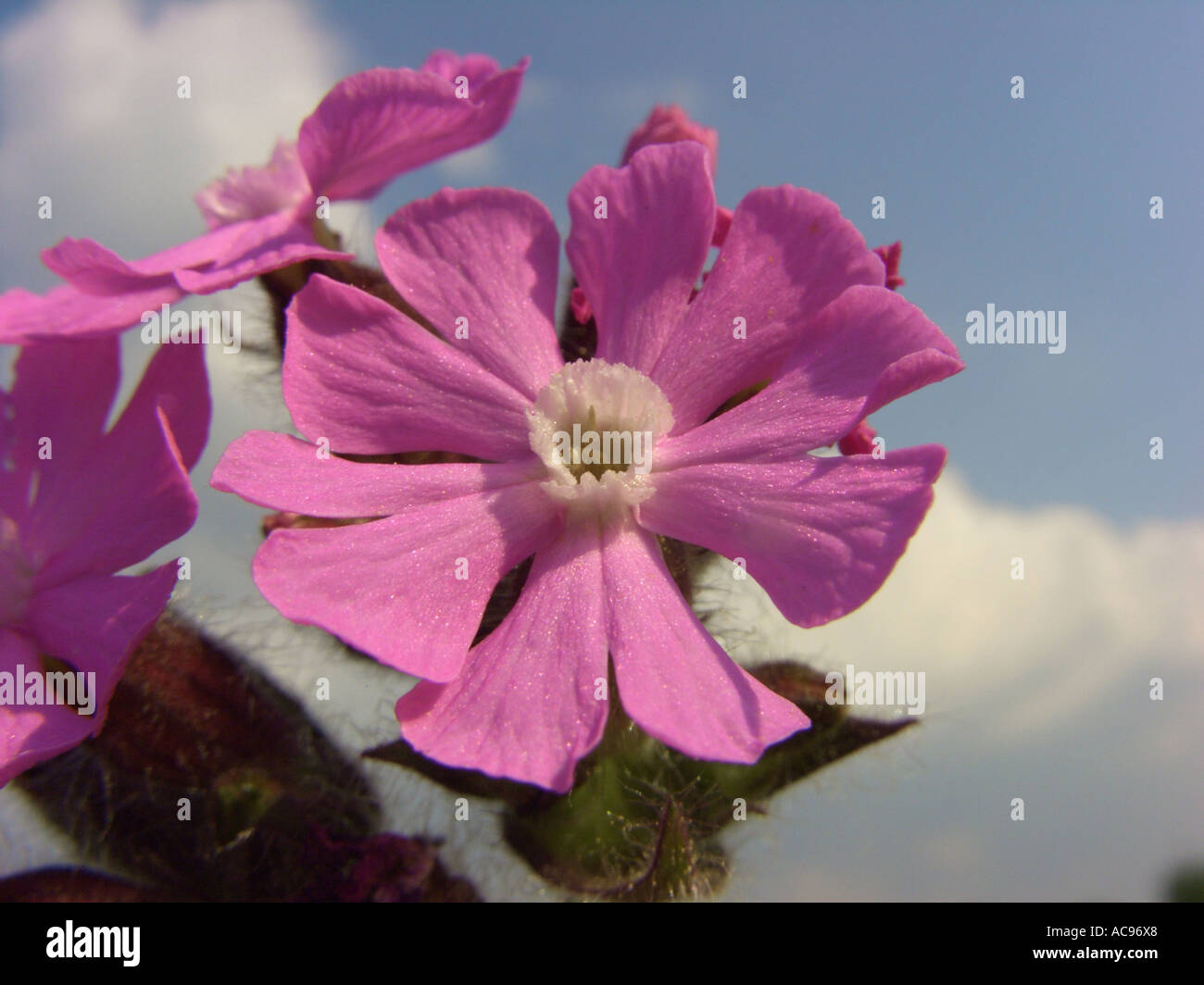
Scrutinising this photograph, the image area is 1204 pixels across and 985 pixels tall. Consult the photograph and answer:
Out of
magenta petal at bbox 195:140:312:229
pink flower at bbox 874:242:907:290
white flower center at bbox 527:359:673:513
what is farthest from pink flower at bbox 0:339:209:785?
pink flower at bbox 874:242:907:290

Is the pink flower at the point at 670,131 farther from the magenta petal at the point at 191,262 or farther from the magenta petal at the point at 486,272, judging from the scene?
the magenta petal at the point at 191,262

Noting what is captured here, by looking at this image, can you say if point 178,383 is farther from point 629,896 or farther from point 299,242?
point 629,896

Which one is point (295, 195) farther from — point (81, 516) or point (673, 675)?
point (673, 675)

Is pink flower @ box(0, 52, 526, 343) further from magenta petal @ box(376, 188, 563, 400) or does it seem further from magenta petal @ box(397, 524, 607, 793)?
magenta petal @ box(397, 524, 607, 793)

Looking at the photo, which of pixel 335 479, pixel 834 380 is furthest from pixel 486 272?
pixel 834 380

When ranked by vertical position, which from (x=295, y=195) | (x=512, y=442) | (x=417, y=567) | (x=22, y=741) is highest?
(x=295, y=195)

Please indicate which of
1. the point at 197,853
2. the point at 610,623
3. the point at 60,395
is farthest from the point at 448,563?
the point at 60,395
